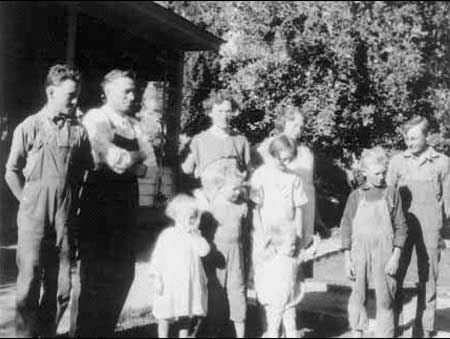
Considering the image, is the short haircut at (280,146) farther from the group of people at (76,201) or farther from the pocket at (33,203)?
Result: the pocket at (33,203)

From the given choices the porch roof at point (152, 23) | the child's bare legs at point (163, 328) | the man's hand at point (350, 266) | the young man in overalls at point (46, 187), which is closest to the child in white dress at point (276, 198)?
the man's hand at point (350, 266)

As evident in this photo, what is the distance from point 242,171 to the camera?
4961mm

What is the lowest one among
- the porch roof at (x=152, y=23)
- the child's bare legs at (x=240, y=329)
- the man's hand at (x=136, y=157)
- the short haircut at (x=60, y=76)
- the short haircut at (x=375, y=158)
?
the child's bare legs at (x=240, y=329)

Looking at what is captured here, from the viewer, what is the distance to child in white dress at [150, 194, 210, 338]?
4.32 m

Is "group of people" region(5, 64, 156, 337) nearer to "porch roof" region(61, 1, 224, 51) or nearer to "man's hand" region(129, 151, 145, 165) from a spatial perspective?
"man's hand" region(129, 151, 145, 165)

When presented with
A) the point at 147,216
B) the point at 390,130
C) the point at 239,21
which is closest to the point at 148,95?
the point at 239,21

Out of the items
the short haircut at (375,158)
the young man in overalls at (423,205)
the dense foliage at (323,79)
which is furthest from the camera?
the dense foliage at (323,79)

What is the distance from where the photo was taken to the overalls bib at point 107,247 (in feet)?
13.7

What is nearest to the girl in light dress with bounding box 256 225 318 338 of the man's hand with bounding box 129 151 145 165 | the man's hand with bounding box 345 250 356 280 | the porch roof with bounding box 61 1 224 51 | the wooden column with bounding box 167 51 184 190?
the man's hand with bounding box 345 250 356 280

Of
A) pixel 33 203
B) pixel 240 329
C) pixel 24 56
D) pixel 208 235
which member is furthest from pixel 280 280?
pixel 24 56

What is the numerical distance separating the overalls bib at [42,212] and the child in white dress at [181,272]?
69 cm

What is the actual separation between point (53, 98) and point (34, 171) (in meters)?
0.49

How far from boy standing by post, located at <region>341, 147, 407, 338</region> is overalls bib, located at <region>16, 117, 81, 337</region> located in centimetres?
215

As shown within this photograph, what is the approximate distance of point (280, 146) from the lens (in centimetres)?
476
